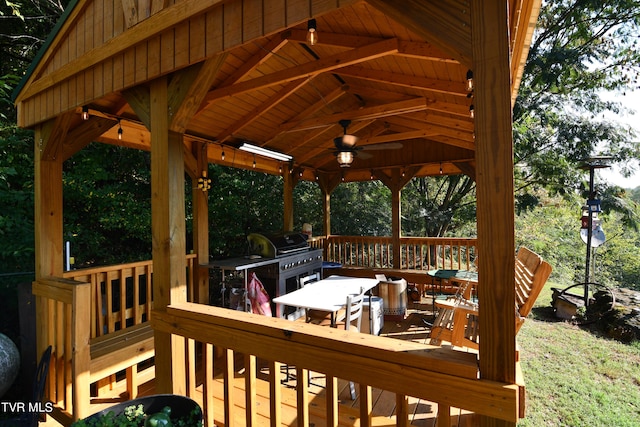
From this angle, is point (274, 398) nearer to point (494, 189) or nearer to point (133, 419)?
point (133, 419)

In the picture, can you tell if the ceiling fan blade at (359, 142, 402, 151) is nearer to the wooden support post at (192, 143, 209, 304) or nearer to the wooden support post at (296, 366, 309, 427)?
the wooden support post at (192, 143, 209, 304)

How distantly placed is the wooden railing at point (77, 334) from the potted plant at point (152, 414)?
111cm

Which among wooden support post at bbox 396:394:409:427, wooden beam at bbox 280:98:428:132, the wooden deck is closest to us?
wooden support post at bbox 396:394:409:427

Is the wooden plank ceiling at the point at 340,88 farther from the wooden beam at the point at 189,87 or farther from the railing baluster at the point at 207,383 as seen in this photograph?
the railing baluster at the point at 207,383

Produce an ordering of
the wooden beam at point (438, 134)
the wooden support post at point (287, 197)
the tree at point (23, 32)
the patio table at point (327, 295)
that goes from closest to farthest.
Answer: the patio table at point (327, 295) → the wooden beam at point (438, 134) → the tree at point (23, 32) → the wooden support post at point (287, 197)

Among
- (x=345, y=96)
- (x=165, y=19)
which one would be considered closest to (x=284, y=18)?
(x=165, y=19)

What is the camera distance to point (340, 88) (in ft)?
15.4

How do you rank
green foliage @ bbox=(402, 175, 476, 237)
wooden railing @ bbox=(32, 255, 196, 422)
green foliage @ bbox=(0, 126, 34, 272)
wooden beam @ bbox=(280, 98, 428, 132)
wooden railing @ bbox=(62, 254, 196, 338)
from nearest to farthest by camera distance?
wooden railing @ bbox=(32, 255, 196, 422)
wooden railing @ bbox=(62, 254, 196, 338)
wooden beam @ bbox=(280, 98, 428, 132)
green foliage @ bbox=(0, 126, 34, 272)
green foliage @ bbox=(402, 175, 476, 237)

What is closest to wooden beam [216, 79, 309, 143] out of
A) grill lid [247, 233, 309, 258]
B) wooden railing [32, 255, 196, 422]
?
grill lid [247, 233, 309, 258]

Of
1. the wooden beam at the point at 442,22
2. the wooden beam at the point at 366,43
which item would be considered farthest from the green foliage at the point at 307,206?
the wooden beam at the point at 442,22

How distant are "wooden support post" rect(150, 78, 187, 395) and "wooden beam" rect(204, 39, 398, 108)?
1.24 metres

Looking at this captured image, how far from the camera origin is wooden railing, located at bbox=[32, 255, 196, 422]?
2482 mm

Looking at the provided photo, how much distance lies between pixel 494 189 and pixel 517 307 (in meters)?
2.12

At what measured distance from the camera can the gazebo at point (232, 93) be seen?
3.71 ft
